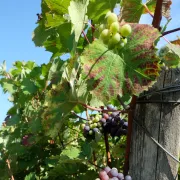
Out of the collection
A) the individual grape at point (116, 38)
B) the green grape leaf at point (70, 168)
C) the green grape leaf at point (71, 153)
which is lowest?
the green grape leaf at point (70, 168)

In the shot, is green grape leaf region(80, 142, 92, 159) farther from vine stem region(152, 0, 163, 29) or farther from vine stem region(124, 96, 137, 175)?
vine stem region(152, 0, 163, 29)

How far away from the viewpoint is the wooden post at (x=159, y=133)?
1.58m

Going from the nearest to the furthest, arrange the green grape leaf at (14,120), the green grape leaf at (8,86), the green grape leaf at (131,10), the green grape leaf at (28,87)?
the green grape leaf at (131,10) → the green grape leaf at (28,87) → the green grape leaf at (14,120) → the green grape leaf at (8,86)

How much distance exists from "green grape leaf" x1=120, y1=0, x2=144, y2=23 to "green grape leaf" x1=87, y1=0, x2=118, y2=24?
10 centimetres

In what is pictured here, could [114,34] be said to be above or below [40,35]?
below

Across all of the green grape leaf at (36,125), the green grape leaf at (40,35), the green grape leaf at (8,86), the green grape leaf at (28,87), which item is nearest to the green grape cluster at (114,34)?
the green grape leaf at (40,35)

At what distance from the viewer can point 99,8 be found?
5.55 ft

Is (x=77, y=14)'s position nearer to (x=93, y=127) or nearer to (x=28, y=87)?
(x=93, y=127)

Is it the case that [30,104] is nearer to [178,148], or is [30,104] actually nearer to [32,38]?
[32,38]

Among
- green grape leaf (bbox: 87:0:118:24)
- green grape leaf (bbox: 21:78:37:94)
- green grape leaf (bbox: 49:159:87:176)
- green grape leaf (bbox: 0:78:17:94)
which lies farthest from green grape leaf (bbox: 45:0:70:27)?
green grape leaf (bbox: 0:78:17:94)

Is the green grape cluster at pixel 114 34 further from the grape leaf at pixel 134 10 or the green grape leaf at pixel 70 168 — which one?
the green grape leaf at pixel 70 168

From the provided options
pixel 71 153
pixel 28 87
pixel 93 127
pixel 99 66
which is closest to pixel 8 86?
pixel 28 87

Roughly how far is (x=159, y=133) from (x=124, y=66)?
0.40 meters

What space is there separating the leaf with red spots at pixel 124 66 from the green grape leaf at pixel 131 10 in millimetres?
380
